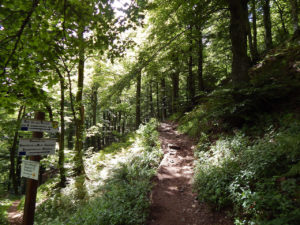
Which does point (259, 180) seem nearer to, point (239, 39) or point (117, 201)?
point (117, 201)

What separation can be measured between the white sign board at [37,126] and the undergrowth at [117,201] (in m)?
2.69

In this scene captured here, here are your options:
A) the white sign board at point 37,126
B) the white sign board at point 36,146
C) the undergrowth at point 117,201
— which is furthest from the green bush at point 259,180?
the white sign board at point 37,126

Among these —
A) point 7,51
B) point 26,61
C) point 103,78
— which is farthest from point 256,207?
point 103,78

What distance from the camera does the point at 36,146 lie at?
138 inches

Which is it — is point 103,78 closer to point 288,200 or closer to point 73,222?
point 73,222

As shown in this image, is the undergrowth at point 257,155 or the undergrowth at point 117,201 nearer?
the undergrowth at point 257,155

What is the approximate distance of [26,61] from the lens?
2.97 metres

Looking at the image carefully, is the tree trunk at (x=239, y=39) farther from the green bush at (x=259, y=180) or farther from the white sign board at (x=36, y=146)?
the white sign board at (x=36, y=146)

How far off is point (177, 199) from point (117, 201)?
1.86m

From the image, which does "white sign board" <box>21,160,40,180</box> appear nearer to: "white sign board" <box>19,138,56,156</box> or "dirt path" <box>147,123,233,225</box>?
"white sign board" <box>19,138,56,156</box>

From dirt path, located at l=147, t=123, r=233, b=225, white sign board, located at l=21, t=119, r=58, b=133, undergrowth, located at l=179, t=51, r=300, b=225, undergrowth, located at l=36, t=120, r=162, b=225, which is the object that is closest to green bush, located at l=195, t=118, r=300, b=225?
undergrowth, located at l=179, t=51, r=300, b=225

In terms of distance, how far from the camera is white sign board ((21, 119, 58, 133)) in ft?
11.2

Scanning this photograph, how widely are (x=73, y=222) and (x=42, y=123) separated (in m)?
3.24

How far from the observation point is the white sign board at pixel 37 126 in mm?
3414
